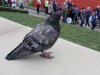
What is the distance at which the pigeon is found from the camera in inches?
180

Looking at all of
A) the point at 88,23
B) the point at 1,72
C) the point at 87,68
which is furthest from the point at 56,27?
the point at 88,23

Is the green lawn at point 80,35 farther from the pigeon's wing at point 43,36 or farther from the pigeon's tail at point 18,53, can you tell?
the pigeon's tail at point 18,53

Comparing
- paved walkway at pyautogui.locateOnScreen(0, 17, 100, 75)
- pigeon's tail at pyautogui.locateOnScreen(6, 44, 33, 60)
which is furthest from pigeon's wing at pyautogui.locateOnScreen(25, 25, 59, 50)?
paved walkway at pyautogui.locateOnScreen(0, 17, 100, 75)

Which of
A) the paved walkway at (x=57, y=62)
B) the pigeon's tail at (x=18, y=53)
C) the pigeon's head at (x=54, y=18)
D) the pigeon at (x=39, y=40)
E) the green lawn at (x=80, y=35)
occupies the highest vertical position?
the pigeon's head at (x=54, y=18)

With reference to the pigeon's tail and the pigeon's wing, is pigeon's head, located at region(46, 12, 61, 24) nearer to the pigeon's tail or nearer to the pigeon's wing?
the pigeon's wing

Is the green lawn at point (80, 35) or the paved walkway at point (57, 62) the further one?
the green lawn at point (80, 35)

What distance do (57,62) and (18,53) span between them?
0.69 m

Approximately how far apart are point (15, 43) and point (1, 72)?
151 cm

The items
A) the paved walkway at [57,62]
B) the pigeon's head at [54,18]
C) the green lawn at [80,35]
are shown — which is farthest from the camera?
the green lawn at [80,35]

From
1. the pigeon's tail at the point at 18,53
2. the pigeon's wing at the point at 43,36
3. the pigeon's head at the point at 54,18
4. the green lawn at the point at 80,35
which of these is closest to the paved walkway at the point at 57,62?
the pigeon's tail at the point at 18,53

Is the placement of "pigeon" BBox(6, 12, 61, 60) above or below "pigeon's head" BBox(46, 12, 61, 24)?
below

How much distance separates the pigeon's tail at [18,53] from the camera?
4555 millimetres

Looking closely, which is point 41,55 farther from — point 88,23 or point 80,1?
→ point 80,1

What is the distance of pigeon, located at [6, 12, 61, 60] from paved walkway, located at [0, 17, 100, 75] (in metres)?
0.17
